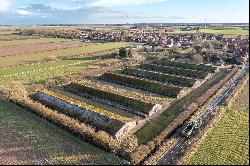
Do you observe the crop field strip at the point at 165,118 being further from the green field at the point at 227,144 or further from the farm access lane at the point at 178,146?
the green field at the point at 227,144

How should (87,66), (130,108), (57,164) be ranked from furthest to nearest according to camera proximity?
1. (87,66)
2. (130,108)
3. (57,164)

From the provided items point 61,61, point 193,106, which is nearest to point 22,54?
point 61,61

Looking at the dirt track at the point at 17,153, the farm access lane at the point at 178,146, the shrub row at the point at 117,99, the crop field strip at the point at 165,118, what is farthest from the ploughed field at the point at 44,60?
the farm access lane at the point at 178,146

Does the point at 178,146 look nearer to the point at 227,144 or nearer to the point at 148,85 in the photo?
the point at 227,144

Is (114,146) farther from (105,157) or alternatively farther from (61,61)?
(61,61)

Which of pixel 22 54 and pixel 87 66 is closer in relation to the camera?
pixel 87 66

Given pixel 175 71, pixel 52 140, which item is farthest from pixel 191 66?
pixel 52 140

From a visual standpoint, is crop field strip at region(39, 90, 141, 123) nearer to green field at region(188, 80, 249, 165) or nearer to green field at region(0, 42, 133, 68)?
green field at region(188, 80, 249, 165)
